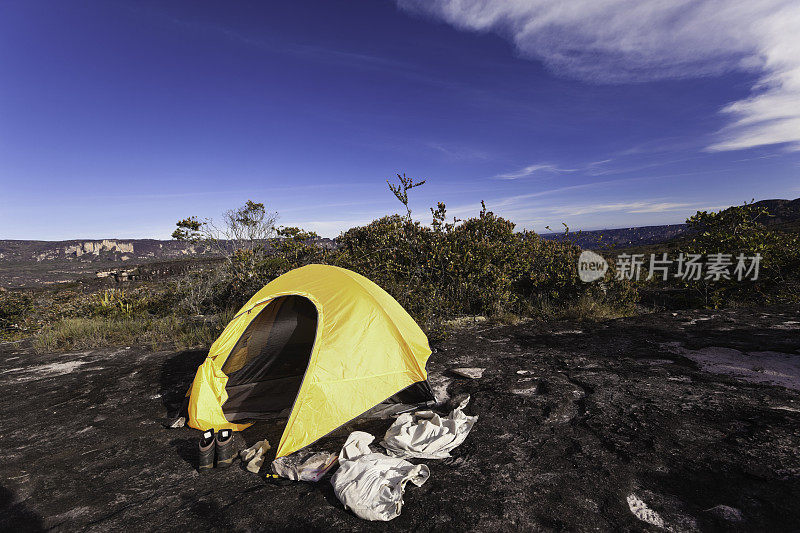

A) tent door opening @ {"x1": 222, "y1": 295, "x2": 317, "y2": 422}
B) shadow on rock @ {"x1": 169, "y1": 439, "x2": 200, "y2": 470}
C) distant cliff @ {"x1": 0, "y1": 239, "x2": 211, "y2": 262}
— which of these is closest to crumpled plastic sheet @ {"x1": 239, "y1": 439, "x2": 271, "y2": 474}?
shadow on rock @ {"x1": 169, "y1": 439, "x2": 200, "y2": 470}

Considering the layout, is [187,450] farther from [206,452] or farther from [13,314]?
[13,314]

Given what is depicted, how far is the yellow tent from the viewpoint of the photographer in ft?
11.9

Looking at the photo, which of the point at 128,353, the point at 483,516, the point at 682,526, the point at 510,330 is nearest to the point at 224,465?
the point at 483,516

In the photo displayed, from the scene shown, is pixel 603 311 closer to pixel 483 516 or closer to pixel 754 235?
pixel 754 235

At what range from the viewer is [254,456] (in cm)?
347

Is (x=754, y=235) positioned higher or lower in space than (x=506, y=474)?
higher

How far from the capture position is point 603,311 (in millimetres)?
8391

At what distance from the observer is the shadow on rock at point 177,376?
505 centimetres

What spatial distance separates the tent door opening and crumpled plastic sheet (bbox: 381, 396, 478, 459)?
1.89 meters

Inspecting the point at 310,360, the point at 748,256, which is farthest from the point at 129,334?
the point at 748,256

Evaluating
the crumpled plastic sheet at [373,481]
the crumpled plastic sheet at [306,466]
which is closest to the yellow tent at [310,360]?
the crumpled plastic sheet at [306,466]

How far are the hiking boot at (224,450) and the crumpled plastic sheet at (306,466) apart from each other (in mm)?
596

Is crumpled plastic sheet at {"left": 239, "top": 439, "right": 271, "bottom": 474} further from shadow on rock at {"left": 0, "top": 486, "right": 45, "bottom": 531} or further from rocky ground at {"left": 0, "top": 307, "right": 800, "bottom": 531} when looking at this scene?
shadow on rock at {"left": 0, "top": 486, "right": 45, "bottom": 531}

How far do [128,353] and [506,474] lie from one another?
8.25 m
